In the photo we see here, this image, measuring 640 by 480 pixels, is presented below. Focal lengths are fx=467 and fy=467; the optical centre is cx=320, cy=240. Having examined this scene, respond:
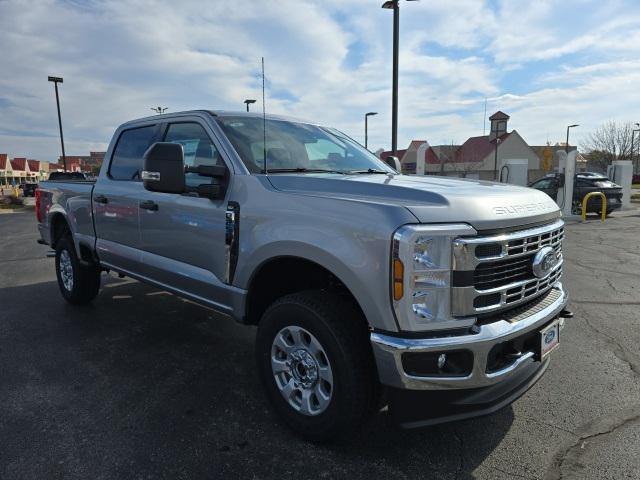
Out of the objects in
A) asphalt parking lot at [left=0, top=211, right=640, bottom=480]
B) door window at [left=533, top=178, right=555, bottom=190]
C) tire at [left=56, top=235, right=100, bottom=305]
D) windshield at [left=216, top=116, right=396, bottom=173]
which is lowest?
asphalt parking lot at [left=0, top=211, right=640, bottom=480]

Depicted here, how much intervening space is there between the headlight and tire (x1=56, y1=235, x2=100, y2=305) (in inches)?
165

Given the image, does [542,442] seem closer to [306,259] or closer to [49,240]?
[306,259]

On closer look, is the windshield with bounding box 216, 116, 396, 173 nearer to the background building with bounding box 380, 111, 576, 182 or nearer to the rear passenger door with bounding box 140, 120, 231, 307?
the rear passenger door with bounding box 140, 120, 231, 307

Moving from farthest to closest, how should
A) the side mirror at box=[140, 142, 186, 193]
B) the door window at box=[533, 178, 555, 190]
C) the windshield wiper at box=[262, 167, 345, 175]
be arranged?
1. the door window at box=[533, 178, 555, 190]
2. the windshield wiper at box=[262, 167, 345, 175]
3. the side mirror at box=[140, 142, 186, 193]

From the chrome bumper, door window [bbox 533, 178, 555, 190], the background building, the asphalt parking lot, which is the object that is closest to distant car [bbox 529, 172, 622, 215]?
door window [bbox 533, 178, 555, 190]

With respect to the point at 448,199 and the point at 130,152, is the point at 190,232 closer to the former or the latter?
the point at 130,152

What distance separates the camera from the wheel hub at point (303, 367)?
2.64m

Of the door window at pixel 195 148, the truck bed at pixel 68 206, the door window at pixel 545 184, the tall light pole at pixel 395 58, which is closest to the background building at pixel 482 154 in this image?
the door window at pixel 545 184

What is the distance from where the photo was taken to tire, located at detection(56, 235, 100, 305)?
209 inches

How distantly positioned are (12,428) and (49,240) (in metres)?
3.57

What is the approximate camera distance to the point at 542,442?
2740mm

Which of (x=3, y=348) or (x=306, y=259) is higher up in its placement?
(x=306, y=259)

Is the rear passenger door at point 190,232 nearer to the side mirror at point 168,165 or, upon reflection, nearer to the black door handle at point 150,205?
the black door handle at point 150,205

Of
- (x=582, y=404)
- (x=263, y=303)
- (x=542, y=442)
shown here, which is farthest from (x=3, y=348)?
(x=582, y=404)
